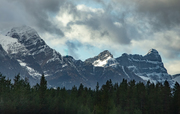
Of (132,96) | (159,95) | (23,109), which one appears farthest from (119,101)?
(23,109)

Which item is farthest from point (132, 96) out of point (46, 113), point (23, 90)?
point (23, 90)

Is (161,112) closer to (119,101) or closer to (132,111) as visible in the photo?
(132,111)

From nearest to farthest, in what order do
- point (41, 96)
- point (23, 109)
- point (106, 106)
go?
point (106, 106), point (23, 109), point (41, 96)

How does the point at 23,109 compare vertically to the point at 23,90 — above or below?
below

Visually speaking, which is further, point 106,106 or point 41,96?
point 41,96

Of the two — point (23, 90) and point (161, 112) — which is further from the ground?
point (23, 90)

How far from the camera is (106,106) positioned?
141750 mm

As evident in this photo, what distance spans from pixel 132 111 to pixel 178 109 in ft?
68.9

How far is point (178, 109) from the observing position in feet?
479

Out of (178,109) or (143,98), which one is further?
(143,98)

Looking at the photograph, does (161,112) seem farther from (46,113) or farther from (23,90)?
(23,90)

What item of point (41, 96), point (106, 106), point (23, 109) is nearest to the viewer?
point (106, 106)

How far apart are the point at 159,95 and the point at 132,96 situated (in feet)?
43.0

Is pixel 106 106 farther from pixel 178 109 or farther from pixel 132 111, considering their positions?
pixel 178 109
